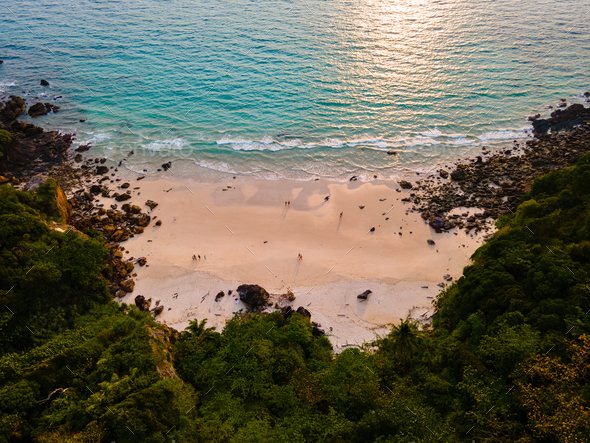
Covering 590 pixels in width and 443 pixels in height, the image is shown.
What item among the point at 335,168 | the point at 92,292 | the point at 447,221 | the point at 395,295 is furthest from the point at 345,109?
the point at 92,292

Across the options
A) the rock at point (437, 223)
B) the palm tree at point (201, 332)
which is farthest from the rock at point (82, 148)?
the rock at point (437, 223)

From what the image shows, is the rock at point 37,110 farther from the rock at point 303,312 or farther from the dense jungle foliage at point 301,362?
the rock at point 303,312

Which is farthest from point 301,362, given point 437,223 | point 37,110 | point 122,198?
point 37,110

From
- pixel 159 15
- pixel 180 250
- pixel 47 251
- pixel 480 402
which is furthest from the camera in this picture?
pixel 159 15

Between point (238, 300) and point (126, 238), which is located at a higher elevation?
point (126, 238)

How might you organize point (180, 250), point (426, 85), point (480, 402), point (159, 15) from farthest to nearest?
point (159, 15)
point (426, 85)
point (180, 250)
point (480, 402)

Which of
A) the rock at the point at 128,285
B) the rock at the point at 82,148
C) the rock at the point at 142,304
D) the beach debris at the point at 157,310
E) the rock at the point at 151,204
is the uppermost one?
the rock at the point at 82,148

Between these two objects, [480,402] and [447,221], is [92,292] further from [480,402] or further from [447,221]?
[447,221]
